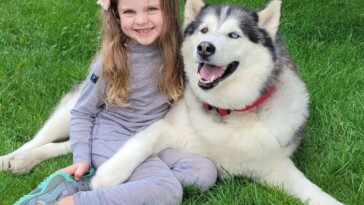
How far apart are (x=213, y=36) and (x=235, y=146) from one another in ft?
2.14

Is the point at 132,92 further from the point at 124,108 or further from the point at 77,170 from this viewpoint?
the point at 77,170

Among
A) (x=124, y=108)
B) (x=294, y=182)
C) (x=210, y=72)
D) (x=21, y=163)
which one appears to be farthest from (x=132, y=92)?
(x=294, y=182)

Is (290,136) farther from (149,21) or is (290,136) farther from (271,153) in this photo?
(149,21)

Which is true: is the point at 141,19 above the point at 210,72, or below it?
above

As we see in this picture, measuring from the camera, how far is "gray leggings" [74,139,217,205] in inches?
115

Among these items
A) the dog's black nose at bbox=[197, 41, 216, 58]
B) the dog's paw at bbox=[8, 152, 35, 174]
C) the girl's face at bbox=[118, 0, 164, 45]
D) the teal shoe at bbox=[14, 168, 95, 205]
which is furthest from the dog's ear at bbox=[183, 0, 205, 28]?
the dog's paw at bbox=[8, 152, 35, 174]

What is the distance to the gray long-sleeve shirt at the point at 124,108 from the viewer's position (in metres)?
3.43

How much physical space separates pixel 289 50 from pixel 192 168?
2325mm

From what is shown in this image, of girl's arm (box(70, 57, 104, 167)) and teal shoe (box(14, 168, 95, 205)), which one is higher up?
girl's arm (box(70, 57, 104, 167))

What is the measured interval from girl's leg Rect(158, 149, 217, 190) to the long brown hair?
14.8 inches

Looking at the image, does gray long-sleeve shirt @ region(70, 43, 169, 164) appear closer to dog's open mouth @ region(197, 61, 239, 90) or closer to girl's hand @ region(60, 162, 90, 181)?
girl's hand @ region(60, 162, 90, 181)

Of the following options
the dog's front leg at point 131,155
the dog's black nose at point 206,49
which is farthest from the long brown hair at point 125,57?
the dog's black nose at point 206,49

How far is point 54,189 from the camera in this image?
9.87ft

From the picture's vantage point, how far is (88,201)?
2871 millimetres
